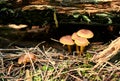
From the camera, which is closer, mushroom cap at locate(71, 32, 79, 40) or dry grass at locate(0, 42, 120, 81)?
dry grass at locate(0, 42, 120, 81)

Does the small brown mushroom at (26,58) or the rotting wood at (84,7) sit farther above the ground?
the rotting wood at (84,7)

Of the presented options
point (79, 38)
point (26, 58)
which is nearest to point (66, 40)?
point (79, 38)

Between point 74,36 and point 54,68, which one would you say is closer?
point 54,68

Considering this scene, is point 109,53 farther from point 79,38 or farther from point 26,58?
point 26,58

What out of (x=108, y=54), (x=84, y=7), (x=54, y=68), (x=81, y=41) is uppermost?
(x=84, y=7)

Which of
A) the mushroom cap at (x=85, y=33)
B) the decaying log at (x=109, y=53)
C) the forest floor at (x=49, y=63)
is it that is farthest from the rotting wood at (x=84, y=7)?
the forest floor at (x=49, y=63)

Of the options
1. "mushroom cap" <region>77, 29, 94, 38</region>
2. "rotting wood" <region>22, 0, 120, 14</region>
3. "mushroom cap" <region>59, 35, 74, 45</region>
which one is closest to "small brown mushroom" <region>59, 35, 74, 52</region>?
"mushroom cap" <region>59, 35, 74, 45</region>

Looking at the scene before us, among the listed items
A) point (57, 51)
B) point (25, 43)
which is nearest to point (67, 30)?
point (57, 51)

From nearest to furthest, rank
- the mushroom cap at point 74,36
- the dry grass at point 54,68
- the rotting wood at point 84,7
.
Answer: the dry grass at point 54,68
the rotting wood at point 84,7
the mushroom cap at point 74,36

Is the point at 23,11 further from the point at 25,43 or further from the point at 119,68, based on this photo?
the point at 119,68

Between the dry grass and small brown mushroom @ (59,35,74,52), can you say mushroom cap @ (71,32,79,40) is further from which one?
the dry grass

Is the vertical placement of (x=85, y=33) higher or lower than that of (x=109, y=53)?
higher

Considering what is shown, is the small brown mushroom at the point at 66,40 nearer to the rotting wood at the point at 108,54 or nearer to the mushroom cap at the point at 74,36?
the mushroom cap at the point at 74,36
